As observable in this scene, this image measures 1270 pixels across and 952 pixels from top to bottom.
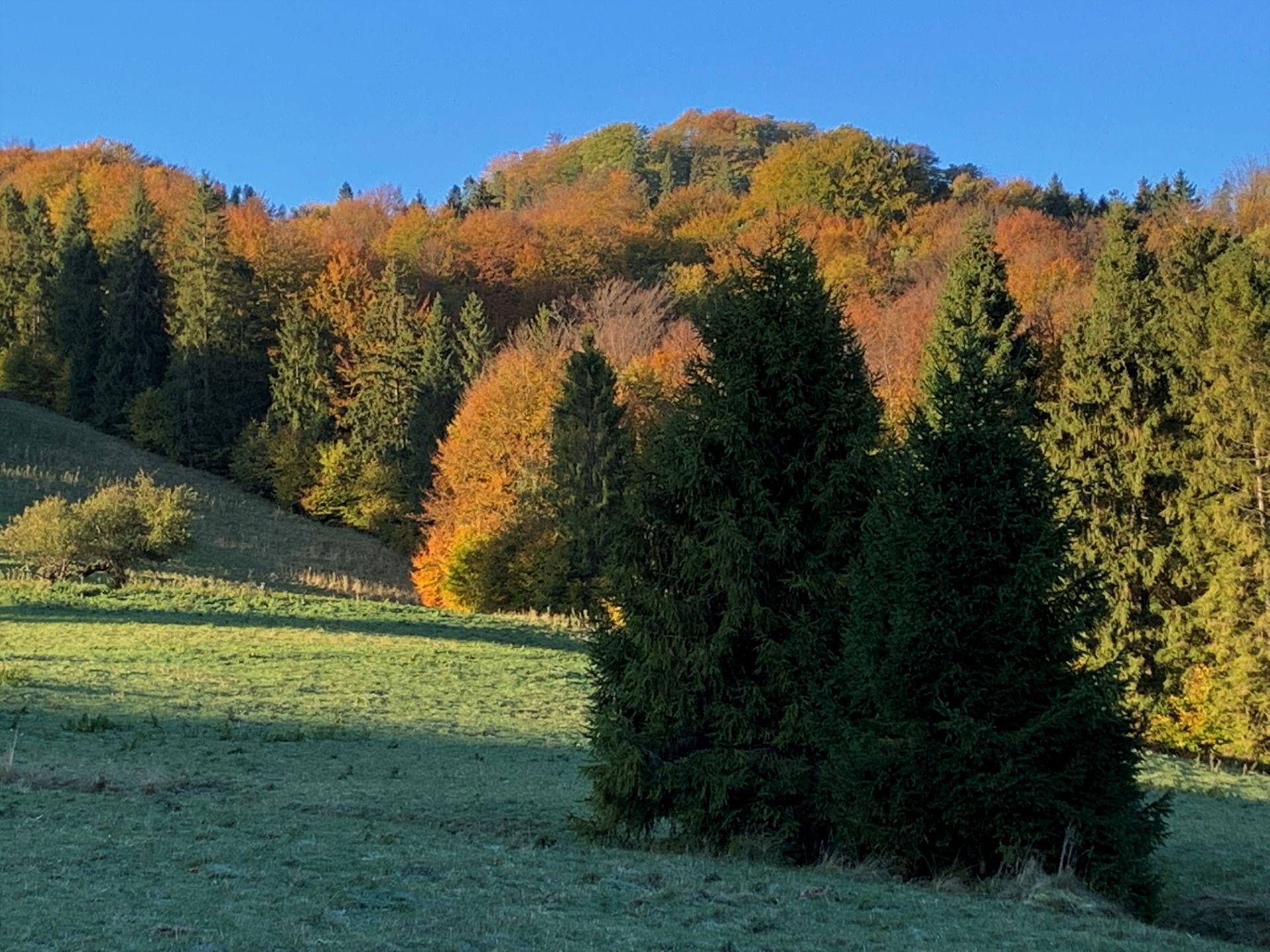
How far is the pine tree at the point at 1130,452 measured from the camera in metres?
29.5

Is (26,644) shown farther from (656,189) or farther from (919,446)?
(656,189)

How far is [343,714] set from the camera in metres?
20.8

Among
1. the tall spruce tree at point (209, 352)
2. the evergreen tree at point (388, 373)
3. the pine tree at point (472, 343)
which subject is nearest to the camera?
the pine tree at point (472, 343)

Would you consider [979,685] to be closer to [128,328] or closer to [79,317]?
[128,328]

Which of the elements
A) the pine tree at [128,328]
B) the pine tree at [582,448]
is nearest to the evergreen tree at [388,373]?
the pine tree at [128,328]

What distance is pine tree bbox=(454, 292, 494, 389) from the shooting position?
68312 mm

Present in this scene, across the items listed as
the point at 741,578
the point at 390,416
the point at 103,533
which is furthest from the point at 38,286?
the point at 741,578

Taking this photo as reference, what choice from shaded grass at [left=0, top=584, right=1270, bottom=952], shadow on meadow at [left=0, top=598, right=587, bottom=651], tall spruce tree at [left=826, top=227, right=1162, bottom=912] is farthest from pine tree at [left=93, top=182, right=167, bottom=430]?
tall spruce tree at [left=826, top=227, right=1162, bottom=912]

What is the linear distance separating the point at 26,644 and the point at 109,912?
22250mm

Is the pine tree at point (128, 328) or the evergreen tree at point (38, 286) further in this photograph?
the evergreen tree at point (38, 286)

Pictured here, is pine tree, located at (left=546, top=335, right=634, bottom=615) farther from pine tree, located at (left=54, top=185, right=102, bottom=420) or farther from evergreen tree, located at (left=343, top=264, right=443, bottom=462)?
pine tree, located at (left=54, top=185, right=102, bottom=420)

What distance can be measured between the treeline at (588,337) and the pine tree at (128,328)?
0.21 meters

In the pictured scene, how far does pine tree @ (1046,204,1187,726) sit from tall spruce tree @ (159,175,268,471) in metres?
54.7

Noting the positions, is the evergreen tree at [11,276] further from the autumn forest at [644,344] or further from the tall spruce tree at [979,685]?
the tall spruce tree at [979,685]
